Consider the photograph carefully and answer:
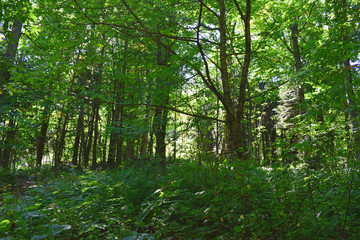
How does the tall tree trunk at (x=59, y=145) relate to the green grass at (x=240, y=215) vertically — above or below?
above

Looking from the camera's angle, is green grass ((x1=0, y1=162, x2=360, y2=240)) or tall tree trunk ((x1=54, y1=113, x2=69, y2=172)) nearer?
green grass ((x1=0, y1=162, x2=360, y2=240))

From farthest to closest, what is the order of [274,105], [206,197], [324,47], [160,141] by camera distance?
[274,105] < [160,141] < [324,47] < [206,197]

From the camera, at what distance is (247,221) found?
2771 mm

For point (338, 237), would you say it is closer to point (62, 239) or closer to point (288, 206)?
point (288, 206)

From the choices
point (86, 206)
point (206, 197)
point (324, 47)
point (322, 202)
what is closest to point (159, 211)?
point (206, 197)

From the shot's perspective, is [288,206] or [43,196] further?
[43,196]

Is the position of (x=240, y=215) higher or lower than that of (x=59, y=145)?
lower

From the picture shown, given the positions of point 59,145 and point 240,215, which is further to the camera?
point 59,145

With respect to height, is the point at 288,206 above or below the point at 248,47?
below

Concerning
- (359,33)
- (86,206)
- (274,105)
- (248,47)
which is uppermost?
(274,105)

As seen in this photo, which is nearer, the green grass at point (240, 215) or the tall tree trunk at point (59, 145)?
the green grass at point (240, 215)

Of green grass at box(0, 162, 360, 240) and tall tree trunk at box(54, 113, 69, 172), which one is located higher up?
tall tree trunk at box(54, 113, 69, 172)

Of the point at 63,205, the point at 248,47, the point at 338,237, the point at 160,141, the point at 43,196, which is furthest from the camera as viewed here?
the point at 160,141

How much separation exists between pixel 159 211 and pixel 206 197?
0.84 meters
